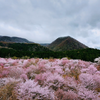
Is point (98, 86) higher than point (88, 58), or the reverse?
point (88, 58)

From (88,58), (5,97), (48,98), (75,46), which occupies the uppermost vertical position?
(75,46)

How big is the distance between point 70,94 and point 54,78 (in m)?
0.58

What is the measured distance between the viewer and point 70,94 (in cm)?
162

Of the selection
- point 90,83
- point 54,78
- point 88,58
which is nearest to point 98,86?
point 90,83

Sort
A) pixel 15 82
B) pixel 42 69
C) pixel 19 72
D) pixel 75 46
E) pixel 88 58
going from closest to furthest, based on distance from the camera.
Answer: pixel 15 82
pixel 19 72
pixel 42 69
pixel 88 58
pixel 75 46

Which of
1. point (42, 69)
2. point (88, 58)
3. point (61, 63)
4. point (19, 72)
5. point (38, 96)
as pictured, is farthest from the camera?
point (88, 58)

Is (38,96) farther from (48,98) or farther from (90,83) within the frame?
(90,83)

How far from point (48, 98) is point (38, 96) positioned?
0.20 m

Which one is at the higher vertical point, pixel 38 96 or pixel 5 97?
pixel 38 96

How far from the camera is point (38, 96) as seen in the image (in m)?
1.49

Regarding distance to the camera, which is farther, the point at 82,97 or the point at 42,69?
the point at 42,69

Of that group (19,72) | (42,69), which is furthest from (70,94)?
(19,72)

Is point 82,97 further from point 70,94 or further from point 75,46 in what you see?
point 75,46

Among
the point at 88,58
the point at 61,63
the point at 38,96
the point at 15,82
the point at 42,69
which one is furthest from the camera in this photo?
the point at 88,58
